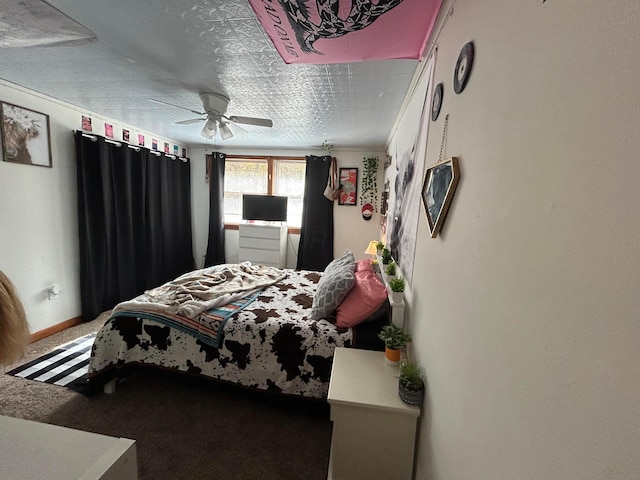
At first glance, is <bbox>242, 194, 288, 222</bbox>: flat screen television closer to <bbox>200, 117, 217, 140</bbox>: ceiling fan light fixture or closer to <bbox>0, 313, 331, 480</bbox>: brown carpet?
<bbox>200, 117, 217, 140</bbox>: ceiling fan light fixture

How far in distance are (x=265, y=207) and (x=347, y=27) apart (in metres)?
3.49

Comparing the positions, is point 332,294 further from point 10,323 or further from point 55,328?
point 55,328

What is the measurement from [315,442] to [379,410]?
2.40 ft

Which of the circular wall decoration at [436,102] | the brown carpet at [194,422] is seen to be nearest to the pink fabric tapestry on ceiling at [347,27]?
the circular wall decoration at [436,102]

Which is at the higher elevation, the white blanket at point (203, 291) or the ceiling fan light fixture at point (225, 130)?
the ceiling fan light fixture at point (225, 130)

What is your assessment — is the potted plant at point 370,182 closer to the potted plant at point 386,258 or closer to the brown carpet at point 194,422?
the potted plant at point 386,258

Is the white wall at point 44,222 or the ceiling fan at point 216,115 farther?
the white wall at point 44,222

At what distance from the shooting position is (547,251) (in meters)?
0.49

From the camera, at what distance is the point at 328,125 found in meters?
3.20

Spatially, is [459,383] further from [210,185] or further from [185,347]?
[210,185]

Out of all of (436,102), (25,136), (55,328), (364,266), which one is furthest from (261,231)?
(436,102)

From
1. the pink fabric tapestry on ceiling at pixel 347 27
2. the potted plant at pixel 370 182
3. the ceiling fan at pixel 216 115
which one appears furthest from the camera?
the potted plant at pixel 370 182

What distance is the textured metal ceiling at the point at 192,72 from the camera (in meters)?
1.40

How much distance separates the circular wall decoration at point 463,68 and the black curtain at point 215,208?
4331mm
